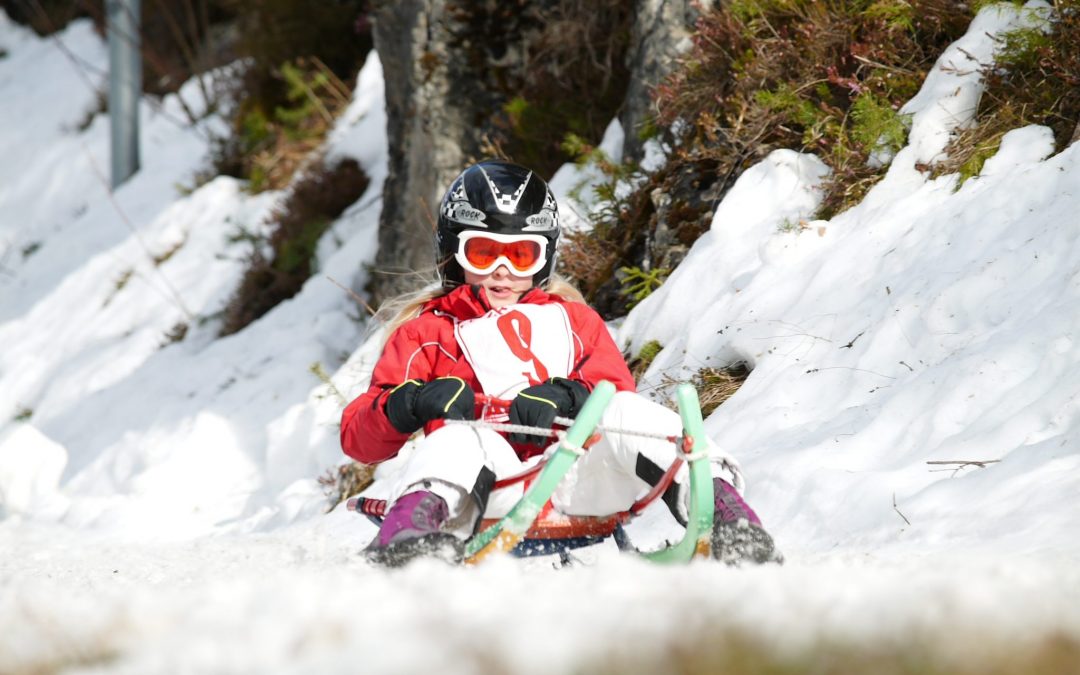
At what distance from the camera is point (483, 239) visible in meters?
3.90

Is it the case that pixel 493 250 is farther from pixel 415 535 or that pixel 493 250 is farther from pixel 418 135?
pixel 418 135

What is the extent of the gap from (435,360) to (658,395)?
4.95ft

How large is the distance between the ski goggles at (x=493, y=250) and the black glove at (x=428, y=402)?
61cm

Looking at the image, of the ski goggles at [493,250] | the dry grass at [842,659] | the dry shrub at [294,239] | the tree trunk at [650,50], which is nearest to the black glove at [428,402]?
the ski goggles at [493,250]

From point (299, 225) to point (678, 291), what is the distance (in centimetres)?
542

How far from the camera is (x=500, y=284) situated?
3934mm

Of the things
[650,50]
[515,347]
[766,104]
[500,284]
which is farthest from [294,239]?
[515,347]

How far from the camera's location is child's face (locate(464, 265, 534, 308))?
3.91 meters

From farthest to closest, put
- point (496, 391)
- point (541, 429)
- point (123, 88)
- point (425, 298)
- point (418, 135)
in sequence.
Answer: point (123, 88) → point (418, 135) → point (425, 298) → point (496, 391) → point (541, 429)

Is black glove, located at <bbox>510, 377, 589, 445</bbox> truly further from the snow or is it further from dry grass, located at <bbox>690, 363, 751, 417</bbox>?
dry grass, located at <bbox>690, 363, 751, 417</bbox>

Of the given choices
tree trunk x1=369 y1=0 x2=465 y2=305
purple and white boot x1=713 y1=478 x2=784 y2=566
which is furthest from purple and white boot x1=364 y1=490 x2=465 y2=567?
tree trunk x1=369 y1=0 x2=465 y2=305

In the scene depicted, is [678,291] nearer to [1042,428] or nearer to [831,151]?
[831,151]

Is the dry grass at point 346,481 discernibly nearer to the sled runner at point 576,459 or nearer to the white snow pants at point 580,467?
the white snow pants at point 580,467

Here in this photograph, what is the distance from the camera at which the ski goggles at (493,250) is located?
12.8 ft
